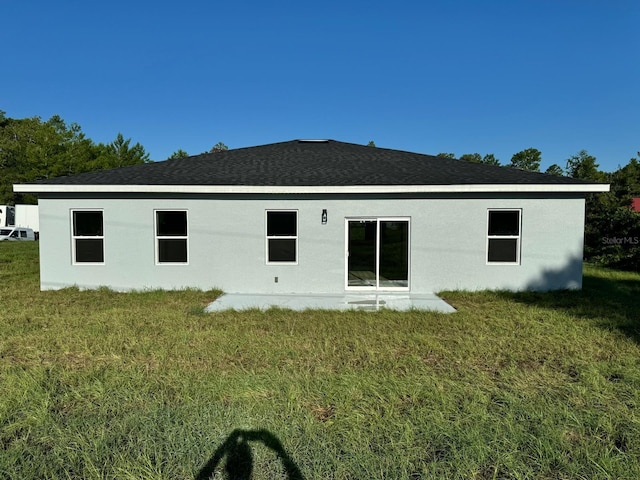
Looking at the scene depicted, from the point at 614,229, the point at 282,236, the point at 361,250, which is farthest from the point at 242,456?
the point at 614,229

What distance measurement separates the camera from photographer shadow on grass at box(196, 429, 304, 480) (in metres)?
2.71

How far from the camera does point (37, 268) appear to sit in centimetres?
1345

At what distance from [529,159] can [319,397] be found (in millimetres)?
48500

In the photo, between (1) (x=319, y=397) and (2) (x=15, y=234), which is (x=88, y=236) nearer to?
(1) (x=319, y=397)

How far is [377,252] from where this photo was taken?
375 inches

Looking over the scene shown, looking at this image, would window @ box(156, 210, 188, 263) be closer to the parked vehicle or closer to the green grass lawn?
the green grass lawn

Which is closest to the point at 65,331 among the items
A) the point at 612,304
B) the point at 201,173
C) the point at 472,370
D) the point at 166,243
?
the point at 166,243

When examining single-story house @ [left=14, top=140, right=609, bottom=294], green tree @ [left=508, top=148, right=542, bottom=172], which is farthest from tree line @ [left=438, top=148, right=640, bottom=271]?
green tree @ [left=508, top=148, right=542, bottom=172]

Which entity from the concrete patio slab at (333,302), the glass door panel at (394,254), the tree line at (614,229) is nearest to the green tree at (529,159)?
the tree line at (614,229)

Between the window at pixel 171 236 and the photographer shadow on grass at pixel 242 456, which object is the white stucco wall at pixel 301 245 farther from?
the photographer shadow on grass at pixel 242 456

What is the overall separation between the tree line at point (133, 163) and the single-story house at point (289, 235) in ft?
26.2

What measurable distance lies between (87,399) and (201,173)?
738cm

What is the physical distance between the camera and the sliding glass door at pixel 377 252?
Result: 9.70 meters

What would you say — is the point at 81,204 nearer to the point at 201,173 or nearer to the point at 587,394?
the point at 201,173
